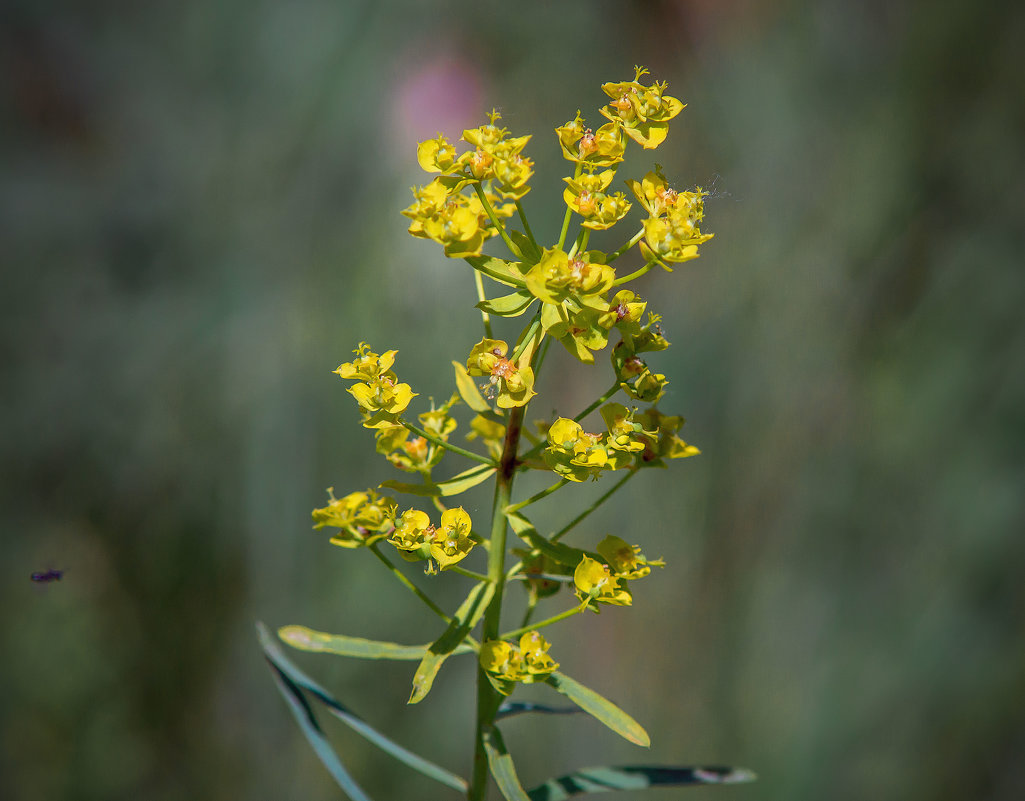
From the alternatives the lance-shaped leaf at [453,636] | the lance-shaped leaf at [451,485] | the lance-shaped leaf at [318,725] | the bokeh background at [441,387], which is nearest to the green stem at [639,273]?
the lance-shaped leaf at [451,485]

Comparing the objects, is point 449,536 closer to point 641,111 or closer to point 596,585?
point 596,585

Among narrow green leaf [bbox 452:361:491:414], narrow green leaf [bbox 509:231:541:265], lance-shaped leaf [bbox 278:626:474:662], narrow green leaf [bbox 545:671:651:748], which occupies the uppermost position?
narrow green leaf [bbox 509:231:541:265]

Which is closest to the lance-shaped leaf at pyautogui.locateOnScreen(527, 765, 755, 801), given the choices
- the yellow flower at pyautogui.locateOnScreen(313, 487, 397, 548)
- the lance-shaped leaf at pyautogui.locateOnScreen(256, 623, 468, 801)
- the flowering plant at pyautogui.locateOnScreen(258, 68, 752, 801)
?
the flowering plant at pyautogui.locateOnScreen(258, 68, 752, 801)

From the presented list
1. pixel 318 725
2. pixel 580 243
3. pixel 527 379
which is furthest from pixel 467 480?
pixel 318 725

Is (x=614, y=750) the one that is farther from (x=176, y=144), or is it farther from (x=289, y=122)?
(x=176, y=144)

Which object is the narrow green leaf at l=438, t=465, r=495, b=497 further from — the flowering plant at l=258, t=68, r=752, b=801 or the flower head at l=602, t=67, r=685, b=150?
the flower head at l=602, t=67, r=685, b=150

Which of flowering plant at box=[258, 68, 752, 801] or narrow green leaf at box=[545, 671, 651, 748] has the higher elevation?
flowering plant at box=[258, 68, 752, 801]
